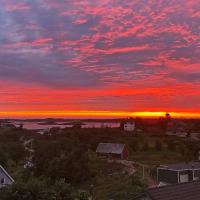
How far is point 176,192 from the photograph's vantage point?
20094mm

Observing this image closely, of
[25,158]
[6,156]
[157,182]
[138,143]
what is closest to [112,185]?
[157,182]

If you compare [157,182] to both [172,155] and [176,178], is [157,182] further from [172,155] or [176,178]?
[172,155]

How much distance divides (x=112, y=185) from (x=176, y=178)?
28.0ft

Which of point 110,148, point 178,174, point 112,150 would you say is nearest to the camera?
point 178,174

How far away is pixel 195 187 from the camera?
21.1 m

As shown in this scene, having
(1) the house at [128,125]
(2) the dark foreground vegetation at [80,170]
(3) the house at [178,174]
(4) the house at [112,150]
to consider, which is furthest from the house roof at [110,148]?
(1) the house at [128,125]

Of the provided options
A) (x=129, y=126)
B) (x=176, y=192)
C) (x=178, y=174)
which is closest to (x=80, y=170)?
(x=178, y=174)

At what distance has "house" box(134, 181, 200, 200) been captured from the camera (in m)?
19.4

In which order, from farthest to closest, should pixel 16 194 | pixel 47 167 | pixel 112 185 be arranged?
1. pixel 47 167
2. pixel 112 185
3. pixel 16 194

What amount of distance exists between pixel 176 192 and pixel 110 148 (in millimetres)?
64838

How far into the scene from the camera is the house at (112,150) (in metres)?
81.7

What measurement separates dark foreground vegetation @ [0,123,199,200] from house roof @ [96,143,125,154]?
255 centimetres

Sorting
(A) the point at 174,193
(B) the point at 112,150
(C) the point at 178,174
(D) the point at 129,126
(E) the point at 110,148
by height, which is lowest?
(C) the point at 178,174

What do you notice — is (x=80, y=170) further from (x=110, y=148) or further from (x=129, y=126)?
(x=129, y=126)
